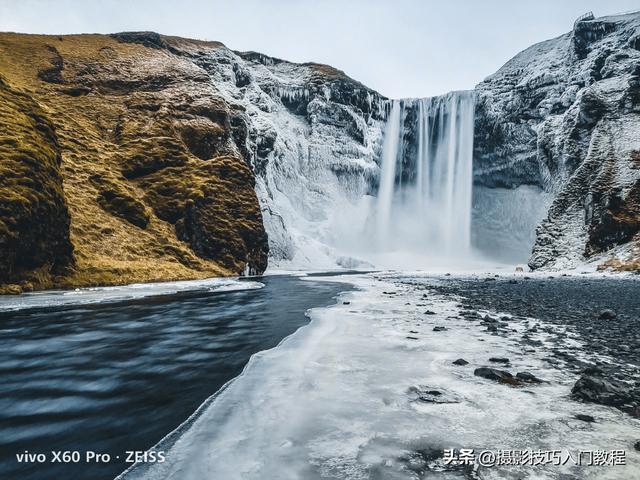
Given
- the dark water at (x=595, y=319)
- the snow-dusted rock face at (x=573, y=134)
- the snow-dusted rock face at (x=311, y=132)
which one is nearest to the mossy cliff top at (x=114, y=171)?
the dark water at (x=595, y=319)

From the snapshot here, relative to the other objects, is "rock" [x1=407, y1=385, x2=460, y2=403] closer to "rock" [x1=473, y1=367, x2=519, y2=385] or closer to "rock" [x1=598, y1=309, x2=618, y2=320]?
"rock" [x1=473, y1=367, x2=519, y2=385]

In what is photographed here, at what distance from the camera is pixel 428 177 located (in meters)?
76.6

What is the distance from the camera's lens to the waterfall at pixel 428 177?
7331cm

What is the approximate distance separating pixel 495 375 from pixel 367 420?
2.30 metres

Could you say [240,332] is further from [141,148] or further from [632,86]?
[632,86]

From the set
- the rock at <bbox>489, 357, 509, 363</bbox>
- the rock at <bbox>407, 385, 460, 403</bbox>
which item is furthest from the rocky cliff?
the rock at <bbox>489, 357, 509, 363</bbox>

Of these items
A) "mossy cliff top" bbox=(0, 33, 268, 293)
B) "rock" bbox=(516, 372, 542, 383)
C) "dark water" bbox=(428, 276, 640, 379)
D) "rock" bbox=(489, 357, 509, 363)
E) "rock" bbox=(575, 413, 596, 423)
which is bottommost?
"dark water" bbox=(428, 276, 640, 379)

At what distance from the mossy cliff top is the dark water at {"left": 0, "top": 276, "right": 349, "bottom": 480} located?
789 centimetres

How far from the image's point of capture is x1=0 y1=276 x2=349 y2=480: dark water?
134 inches

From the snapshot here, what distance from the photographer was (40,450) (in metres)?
3.26

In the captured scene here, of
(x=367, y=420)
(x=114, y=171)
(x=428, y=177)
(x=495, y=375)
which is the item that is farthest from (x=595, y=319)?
(x=428, y=177)

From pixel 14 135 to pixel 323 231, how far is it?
5498 centimetres

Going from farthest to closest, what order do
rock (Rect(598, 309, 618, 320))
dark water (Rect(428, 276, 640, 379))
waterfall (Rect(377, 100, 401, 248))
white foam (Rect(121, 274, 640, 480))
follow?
waterfall (Rect(377, 100, 401, 248)) < rock (Rect(598, 309, 618, 320)) < dark water (Rect(428, 276, 640, 379)) < white foam (Rect(121, 274, 640, 480))

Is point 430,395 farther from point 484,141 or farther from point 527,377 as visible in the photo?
point 484,141
